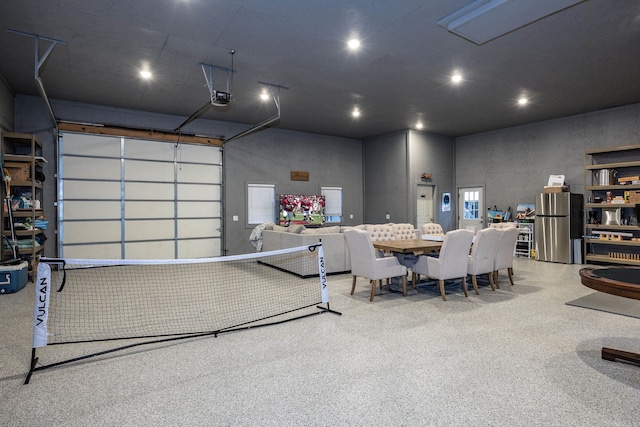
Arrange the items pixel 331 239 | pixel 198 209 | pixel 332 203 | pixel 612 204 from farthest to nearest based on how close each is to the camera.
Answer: pixel 332 203 < pixel 198 209 < pixel 612 204 < pixel 331 239

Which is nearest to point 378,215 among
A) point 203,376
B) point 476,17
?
point 476,17

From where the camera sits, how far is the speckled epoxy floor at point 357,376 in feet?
7.00

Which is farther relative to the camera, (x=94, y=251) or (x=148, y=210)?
(x=148, y=210)

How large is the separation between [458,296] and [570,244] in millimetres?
4758

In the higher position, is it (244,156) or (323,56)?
(323,56)

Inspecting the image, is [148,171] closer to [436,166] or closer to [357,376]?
[357,376]

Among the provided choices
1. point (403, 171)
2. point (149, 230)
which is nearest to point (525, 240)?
point (403, 171)

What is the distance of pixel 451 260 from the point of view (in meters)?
4.72

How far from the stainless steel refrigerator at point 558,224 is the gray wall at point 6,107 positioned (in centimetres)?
1074

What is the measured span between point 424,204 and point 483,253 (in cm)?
525

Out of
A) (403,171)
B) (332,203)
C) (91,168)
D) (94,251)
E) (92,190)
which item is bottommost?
(94,251)

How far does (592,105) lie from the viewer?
749cm

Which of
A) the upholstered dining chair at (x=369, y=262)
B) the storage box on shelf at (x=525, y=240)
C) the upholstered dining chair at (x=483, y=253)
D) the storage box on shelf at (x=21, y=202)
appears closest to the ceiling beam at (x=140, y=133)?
the storage box on shelf at (x=21, y=202)

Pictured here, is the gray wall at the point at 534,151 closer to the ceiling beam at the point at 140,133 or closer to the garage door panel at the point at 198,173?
the garage door panel at the point at 198,173
